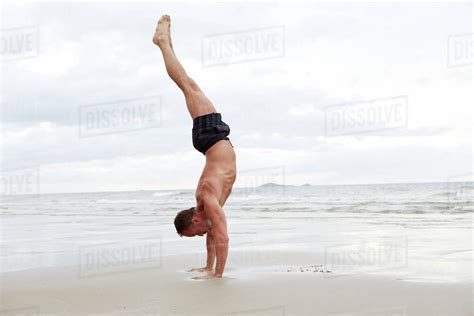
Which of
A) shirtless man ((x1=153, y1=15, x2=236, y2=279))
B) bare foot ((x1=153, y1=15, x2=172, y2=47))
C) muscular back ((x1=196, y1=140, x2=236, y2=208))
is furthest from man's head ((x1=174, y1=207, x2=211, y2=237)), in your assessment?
bare foot ((x1=153, y1=15, x2=172, y2=47))

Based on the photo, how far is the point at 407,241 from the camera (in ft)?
28.5

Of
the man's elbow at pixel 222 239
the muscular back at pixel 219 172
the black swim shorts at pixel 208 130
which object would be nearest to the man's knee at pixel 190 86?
the black swim shorts at pixel 208 130

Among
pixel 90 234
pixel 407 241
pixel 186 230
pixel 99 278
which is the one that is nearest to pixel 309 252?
pixel 407 241

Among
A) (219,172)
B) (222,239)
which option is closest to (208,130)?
(219,172)

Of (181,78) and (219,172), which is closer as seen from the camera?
(219,172)

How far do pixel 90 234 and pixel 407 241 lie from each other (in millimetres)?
6296

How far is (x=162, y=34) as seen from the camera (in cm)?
635

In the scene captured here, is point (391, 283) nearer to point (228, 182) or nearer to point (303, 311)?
point (303, 311)

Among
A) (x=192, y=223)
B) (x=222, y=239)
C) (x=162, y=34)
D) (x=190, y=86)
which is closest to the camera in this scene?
(x=222, y=239)

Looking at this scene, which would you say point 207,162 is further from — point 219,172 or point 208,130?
point 208,130

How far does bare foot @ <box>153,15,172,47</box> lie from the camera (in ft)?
20.8

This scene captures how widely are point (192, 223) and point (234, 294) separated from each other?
1.13m

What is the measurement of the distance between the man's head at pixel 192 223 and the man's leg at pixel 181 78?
1.09m

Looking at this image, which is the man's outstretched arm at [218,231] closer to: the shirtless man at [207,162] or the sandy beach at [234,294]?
the shirtless man at [207,162]
